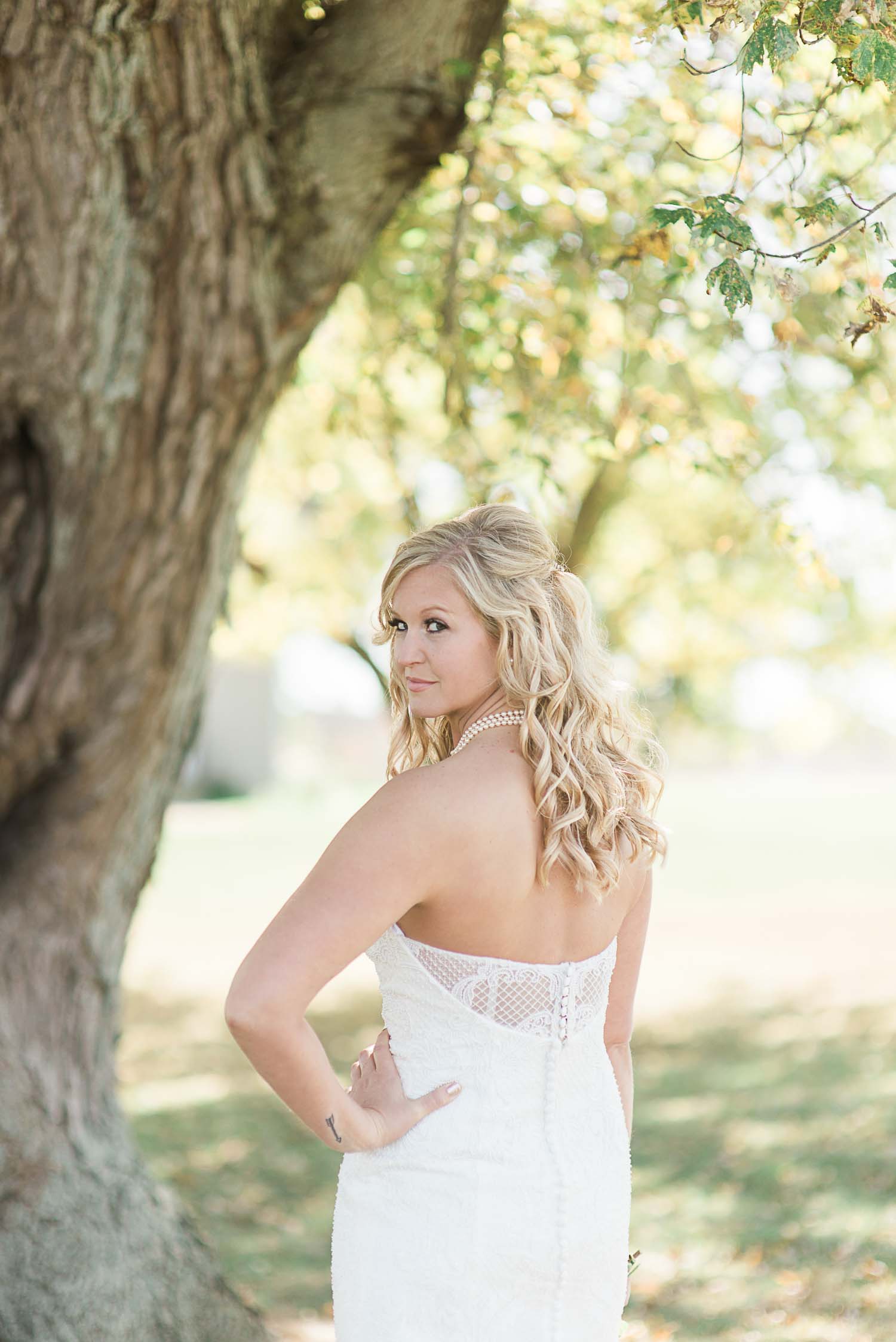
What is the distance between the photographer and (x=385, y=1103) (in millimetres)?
2396

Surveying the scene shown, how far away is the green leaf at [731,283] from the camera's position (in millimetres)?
2527

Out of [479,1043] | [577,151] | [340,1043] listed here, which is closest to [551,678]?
[479,1043]

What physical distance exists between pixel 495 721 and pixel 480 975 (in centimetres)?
47

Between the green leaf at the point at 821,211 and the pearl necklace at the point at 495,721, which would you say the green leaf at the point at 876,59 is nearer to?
the green leaf at the point at 821,211

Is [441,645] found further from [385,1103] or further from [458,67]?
[458,67]

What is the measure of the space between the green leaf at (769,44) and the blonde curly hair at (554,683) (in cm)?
91

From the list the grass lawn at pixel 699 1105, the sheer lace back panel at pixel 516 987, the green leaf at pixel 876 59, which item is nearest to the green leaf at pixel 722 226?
the green leaf at pixel 876 59

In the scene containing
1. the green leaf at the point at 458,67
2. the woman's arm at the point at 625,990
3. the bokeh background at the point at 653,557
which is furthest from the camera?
the bokeh background at the point at 653,557

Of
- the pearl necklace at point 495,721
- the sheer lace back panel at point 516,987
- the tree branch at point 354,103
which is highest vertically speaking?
the tree branch at point 354,103

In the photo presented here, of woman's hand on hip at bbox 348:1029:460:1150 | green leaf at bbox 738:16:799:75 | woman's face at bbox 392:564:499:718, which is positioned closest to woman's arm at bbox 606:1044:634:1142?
woman's hand on hip at bbox 348:1029:460:1150

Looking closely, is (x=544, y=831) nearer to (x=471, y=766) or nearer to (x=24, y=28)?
(x=471, y=766)

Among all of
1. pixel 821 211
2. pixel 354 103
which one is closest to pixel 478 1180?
pixel 821 211

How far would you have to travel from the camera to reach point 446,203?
6.16m

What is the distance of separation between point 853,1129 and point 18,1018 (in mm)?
5170
